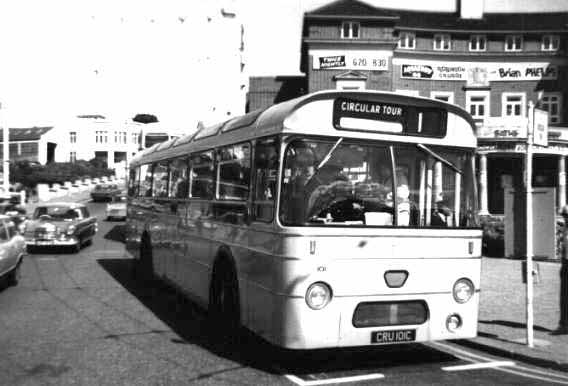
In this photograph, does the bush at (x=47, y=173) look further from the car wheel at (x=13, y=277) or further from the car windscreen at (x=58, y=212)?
the car wheel at (x=13, y=277)

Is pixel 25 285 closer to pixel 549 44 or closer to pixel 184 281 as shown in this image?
pixel 184 281

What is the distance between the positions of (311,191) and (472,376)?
2564 millimetres

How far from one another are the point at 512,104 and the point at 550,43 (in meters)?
5.22

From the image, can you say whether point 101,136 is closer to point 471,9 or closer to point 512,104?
point 471,9

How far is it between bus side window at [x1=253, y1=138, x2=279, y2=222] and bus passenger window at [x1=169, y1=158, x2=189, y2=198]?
353 centimetres

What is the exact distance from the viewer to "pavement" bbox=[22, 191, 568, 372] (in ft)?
25.4

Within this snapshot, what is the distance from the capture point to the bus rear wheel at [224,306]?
8172 mm

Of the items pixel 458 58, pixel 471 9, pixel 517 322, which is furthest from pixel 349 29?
pixel 517 322

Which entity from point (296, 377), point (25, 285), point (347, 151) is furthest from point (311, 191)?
point (25, 285)

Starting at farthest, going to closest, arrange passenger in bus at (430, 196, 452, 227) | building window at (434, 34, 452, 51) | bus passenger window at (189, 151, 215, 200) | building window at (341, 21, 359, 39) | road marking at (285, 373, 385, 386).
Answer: building window at (434, 34, 452, 51) < building window at (341, 21, 359, 39) < bus passenger window at (189, 151, 215, 200) < passenger in bus at (430, 196, 452, 227) < road marking at (285, 373, 385, 386)

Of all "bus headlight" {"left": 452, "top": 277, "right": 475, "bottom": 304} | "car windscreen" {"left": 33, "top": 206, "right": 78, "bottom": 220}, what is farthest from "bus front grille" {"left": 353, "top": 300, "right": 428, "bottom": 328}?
"car windscreen" {"left": 33, "top": 206, "right": 78, "bottom": 220}

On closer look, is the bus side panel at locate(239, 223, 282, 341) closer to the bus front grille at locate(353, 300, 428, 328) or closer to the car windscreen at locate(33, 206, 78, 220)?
the bus front grille at locate(353, 300, 428, 328)

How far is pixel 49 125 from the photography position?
12281 centimetres

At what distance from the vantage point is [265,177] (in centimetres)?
712
